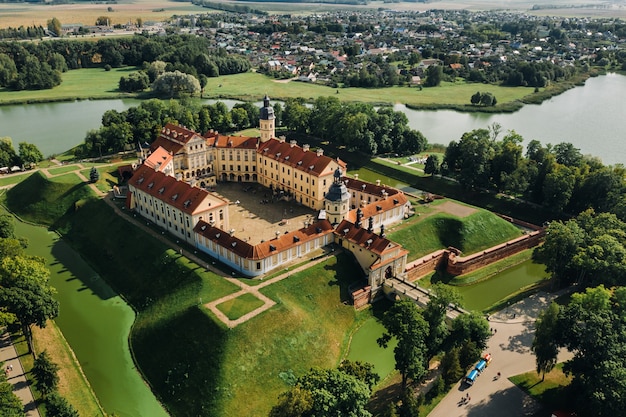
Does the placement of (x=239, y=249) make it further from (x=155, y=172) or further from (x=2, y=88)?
(x=2, y=88)

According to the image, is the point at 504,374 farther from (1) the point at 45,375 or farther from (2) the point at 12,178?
(2) the point at 12,178

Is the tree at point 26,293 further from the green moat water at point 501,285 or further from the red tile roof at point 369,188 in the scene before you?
the green moat water at point 501,285

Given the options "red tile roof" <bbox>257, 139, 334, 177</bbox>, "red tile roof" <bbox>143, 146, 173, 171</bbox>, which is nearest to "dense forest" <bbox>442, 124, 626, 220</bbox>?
"red tile roof" <bbox>257, 139, 334, 177</bbox>

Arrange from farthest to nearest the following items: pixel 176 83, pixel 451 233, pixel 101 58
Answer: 1. pixel 101 58
2. pixel 176 83
3. pixel 451 233

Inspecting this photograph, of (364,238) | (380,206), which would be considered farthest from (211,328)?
(380,206)

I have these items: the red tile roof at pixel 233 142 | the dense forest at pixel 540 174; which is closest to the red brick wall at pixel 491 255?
the dense forest at pixel 540 174

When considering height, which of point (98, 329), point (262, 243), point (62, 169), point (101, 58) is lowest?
point (98, 329)
